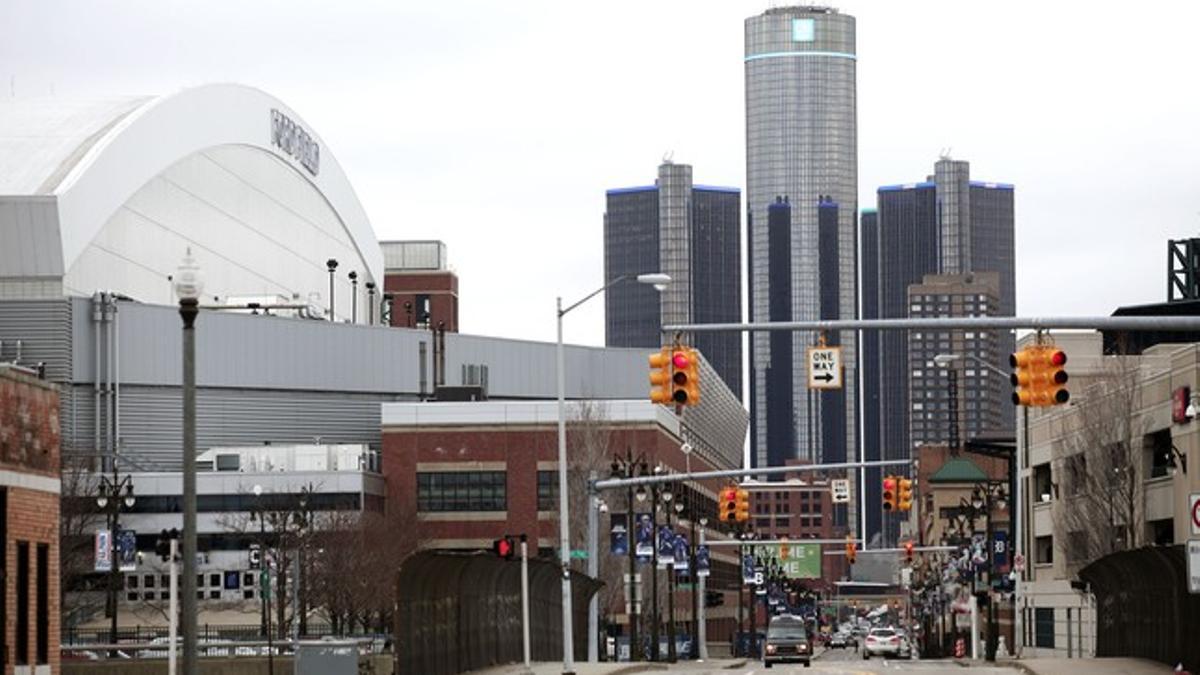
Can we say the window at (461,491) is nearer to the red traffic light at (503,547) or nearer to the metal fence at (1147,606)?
the metal fence at (1147,606)

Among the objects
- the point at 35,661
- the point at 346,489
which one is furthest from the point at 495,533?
the point at 35,661

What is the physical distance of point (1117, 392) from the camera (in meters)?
91.0

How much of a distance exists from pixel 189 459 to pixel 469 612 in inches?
1291

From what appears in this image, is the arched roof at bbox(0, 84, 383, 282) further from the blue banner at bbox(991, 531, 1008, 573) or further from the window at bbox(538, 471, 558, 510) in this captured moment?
the blue banner at bbox(991, 531, 1008, 573)

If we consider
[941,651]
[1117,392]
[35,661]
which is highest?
[1117,392]

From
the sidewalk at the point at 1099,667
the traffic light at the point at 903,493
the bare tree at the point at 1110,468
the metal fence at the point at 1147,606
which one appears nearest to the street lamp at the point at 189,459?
the metal fence at the point at 1147,606

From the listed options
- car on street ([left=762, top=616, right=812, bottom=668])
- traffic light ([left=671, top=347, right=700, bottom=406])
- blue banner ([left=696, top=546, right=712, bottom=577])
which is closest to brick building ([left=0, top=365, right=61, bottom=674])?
traffic light ([left=671, top=347, right=700, bottom=406])

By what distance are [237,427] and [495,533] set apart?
20.2 meters

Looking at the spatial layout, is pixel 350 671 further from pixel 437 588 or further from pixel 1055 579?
pixel 1055 579

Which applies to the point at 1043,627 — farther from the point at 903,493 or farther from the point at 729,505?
the point at 729,505

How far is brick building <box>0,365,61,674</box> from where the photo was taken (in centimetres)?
3756

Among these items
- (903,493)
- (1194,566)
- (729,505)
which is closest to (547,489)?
(903,493)

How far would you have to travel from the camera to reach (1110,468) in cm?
9012

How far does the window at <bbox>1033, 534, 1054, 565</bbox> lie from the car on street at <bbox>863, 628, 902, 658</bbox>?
8475mm
